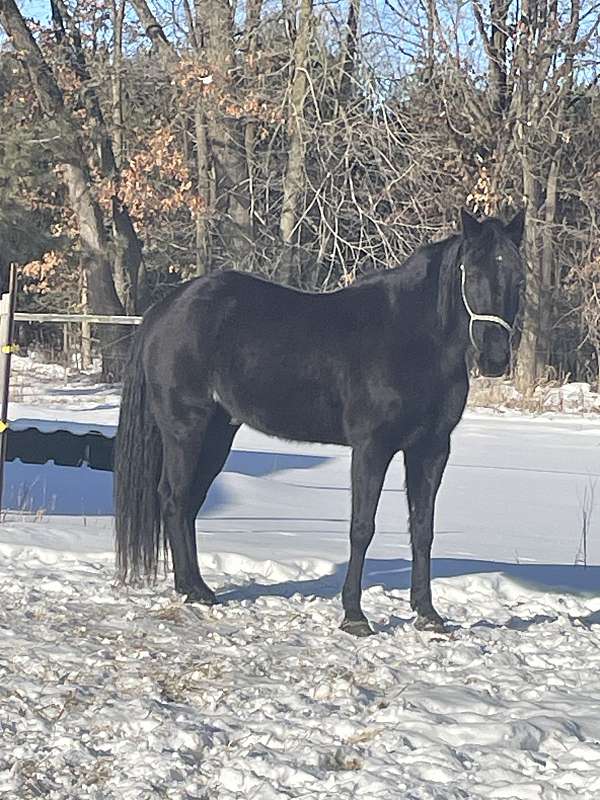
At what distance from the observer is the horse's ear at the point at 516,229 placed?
5297mm

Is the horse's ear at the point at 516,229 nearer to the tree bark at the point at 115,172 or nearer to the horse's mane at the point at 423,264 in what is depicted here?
the horse's mane at the point at 423,264

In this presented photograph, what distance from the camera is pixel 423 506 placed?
221 inches

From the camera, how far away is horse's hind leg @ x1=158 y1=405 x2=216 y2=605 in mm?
5891

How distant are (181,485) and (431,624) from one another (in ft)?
4.60

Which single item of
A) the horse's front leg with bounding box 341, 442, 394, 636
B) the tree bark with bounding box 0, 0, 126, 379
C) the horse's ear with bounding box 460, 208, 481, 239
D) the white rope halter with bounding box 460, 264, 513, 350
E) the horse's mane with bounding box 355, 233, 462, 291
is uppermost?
the tree bark with bounding box 0, 0, 126, 379

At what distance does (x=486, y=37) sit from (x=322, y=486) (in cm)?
1231

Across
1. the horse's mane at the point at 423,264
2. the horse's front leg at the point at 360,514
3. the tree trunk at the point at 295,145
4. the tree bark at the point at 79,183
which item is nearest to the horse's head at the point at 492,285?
the horse's mane at the point at 423,264

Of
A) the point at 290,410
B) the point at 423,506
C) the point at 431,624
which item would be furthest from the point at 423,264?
the point at 431,624

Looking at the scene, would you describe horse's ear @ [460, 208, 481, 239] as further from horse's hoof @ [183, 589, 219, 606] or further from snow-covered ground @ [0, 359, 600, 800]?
horse's hoof @ [183, 589, 219, 606]

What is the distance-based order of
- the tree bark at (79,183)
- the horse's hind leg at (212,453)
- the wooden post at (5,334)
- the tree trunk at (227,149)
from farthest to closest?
the tree bark at (79,183) < the tree trunk at (227,149) < the wooden post at (5,334) < the horse's hind leg at (212,453)

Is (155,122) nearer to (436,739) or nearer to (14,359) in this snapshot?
(14,359)

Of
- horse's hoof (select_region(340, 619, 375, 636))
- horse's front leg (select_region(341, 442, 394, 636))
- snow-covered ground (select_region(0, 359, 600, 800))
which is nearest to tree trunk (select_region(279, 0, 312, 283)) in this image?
snow-covered ground (select_region(0, 359, 600, 800))

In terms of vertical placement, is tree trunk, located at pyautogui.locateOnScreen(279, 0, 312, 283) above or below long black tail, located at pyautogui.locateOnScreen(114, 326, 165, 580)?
above

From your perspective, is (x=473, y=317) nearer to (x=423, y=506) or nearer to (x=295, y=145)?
(x=423, y=506)
